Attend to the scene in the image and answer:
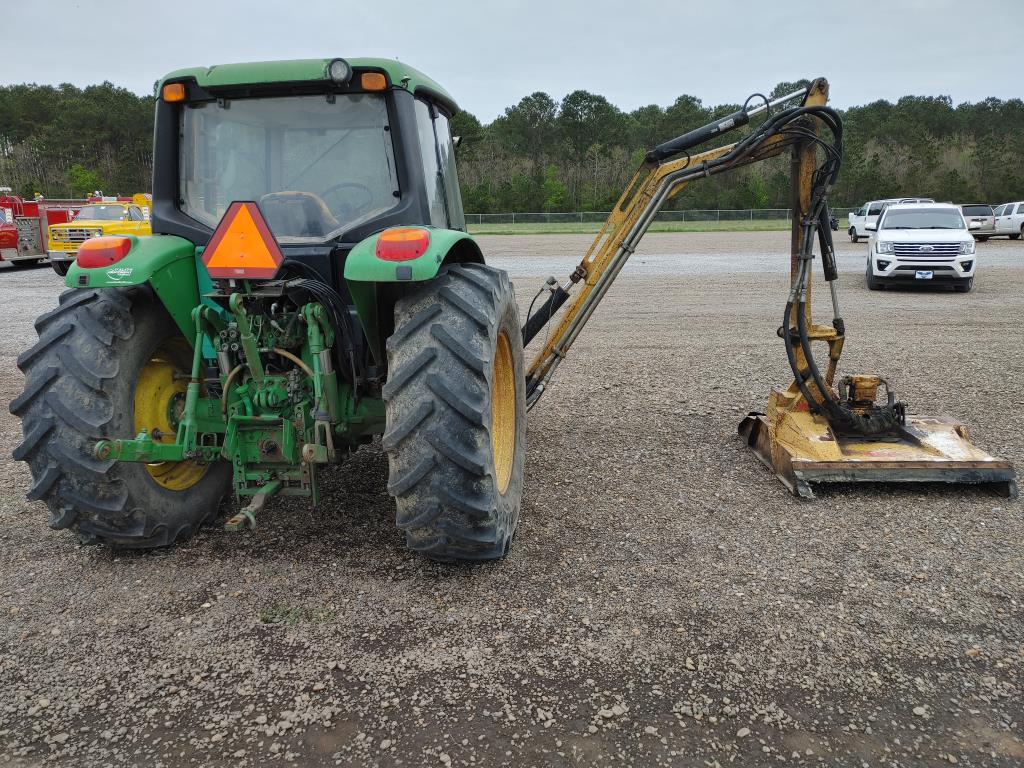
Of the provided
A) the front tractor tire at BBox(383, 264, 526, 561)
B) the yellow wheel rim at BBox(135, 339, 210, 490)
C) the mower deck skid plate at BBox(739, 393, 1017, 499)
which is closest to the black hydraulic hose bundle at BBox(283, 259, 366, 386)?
the front tractor tire at BBox(383, 264, 526, 561)

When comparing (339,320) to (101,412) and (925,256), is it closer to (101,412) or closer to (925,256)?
(101,412)

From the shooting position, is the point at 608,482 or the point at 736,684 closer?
the point at 736,684

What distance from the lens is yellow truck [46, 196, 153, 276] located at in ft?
62.5

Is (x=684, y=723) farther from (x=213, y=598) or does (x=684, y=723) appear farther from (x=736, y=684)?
(x=213, y=598)

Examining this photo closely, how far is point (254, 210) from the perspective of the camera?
3330 mm

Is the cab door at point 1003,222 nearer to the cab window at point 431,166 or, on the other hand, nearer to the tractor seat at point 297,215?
the cab window at point 431,166

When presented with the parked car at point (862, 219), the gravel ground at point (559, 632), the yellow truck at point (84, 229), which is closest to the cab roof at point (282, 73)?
the gravel ground at point (559, 632)

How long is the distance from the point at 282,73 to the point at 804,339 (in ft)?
12.0

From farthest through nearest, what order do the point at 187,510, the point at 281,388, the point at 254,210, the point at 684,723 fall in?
the point at 187,510 < the point at 281,388 < the point at 254,210 < the point at 684,723

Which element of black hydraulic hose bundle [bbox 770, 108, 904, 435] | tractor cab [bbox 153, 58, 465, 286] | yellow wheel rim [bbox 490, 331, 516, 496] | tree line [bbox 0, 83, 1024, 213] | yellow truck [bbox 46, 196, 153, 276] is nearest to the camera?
tractor cab [bbox 153, 58, 465, 286]

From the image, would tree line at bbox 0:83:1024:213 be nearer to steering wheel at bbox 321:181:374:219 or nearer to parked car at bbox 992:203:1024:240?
parked car at bbox 992:203:1024:240

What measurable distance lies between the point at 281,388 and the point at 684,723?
7.53 ft

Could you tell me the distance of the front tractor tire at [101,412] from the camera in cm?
344

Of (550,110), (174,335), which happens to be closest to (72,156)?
(550,110)
